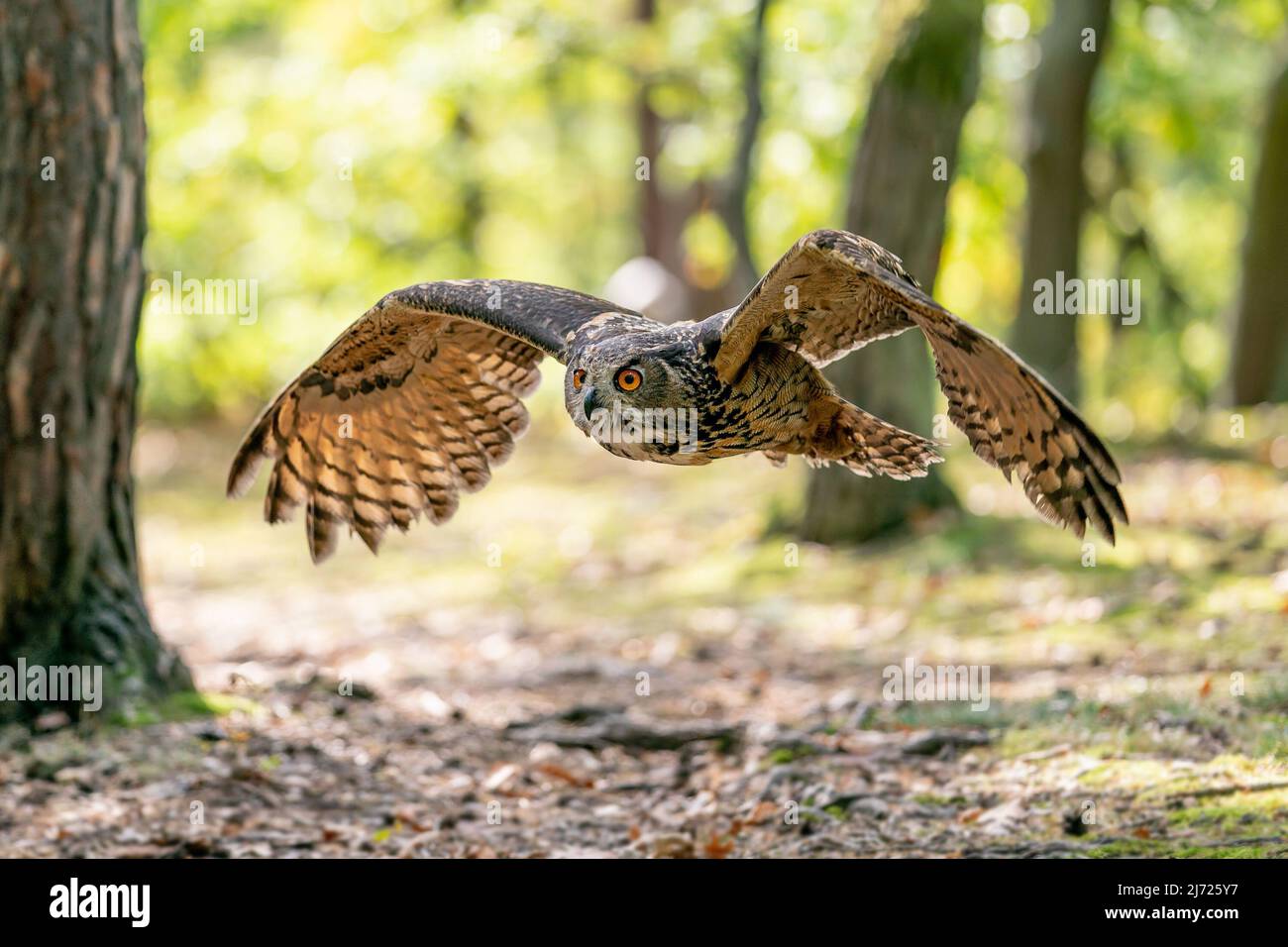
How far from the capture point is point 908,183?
9.33m

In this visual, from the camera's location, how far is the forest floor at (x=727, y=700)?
5.02 m

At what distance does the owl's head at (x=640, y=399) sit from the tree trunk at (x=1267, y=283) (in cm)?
1025

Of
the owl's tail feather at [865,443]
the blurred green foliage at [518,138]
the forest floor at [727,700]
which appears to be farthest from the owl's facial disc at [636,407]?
the blurred green foliage at [518,138]

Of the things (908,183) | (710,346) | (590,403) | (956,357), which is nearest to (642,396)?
(590,403)

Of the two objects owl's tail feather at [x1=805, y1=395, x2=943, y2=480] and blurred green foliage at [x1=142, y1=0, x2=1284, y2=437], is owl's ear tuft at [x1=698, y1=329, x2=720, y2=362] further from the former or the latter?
blurred green foliage at [x1=142, y1=0, x2=1284, y2=437]

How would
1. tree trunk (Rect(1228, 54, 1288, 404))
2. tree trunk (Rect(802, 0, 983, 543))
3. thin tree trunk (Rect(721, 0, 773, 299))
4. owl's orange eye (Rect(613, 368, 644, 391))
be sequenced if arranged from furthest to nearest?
tree trunk (Rect(1228, 54, 1288, 404)), thin tree trunk (Rect(721, 0, 773, 299)), tree trunk (Rect(802, 0, 983, 543)), owl's orange eye (Rect(613, 368, 644, 391))

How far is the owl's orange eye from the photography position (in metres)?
4.81

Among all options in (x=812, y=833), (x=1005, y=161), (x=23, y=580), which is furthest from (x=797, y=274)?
(x=1005, y=161)

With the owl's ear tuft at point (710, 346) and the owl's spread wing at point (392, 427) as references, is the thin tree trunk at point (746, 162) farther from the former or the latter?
the owl's ear tuft at point (710, 346)

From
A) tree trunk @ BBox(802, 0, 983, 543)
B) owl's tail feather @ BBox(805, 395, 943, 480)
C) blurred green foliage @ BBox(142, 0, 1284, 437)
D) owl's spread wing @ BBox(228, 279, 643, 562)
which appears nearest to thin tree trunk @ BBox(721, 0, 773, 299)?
blurred green foliage @ BBox(142, 0, 1284, 437)

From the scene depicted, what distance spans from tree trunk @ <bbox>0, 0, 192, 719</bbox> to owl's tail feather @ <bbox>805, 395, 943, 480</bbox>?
2.98 m

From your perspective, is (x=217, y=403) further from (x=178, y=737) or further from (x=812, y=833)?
(x=812, y=833)

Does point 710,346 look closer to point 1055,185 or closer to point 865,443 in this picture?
point 865,443

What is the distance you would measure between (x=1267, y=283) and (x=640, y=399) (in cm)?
1050
